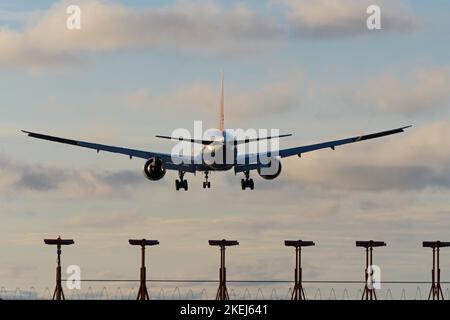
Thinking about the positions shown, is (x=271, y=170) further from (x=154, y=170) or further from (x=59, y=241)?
(x=59, y=241)

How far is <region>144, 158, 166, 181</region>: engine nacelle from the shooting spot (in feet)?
629

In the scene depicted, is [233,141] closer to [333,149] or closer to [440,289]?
[333,149]

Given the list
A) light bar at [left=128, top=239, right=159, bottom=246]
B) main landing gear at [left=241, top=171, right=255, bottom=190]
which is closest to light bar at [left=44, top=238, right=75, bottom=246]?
light bar at [left=128, top=239, right=159, bottom=246]

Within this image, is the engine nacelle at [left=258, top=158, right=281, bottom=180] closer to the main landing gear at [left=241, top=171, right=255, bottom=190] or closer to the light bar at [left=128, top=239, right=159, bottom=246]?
the main landing gear at [left=241, top=171, right=255, bottom=190]

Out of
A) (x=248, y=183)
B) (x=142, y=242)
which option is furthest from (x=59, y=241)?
(x=248, y=183)

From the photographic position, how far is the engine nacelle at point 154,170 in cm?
19175

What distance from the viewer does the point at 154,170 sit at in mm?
192000

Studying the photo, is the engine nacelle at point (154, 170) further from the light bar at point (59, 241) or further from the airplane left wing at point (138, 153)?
the light bar at point (59, 241)

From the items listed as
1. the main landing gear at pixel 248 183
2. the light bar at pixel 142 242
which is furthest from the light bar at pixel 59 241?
the main landing gear at pixel 248 183

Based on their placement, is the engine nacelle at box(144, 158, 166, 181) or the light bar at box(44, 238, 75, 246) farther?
the engine nacelle at box(144, 158, 166, 181)
